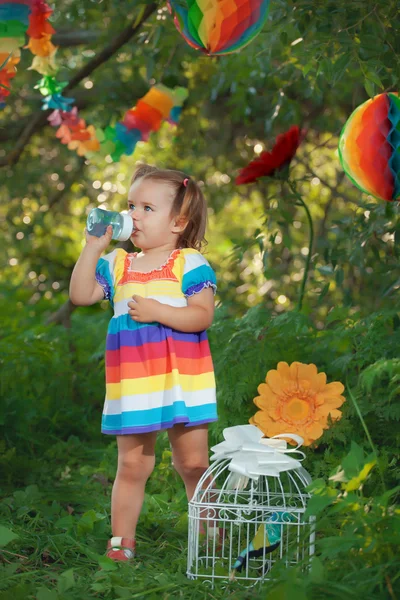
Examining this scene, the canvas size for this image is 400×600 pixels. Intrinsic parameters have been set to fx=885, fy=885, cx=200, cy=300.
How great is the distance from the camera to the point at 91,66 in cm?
461

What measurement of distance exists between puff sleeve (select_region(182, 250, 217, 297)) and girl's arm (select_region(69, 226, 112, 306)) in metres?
0.24

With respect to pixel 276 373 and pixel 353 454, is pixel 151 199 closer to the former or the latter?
pixel 276 373

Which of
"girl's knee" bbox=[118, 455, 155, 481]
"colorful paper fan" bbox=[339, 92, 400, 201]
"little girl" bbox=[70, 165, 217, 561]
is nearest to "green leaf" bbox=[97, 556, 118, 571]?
"little girl" bbox=[70, 165, 217, 561]

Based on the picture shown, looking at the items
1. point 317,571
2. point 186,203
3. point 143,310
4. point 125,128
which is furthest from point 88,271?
point 125,128

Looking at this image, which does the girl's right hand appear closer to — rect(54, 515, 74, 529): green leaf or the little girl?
the little girl

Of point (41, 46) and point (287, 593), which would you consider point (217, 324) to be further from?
point (287, 593)

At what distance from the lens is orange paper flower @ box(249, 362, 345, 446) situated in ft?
8.27

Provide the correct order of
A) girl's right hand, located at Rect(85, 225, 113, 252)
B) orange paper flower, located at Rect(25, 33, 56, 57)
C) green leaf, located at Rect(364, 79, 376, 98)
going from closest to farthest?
green leaf, located at Rect(364, 79, 376, 98), girl's right hand, located at Rect(85, 225, 113, 252), orange paper flower, located at Rect(25, 33, 56, 57)

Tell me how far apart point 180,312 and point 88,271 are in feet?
0.97

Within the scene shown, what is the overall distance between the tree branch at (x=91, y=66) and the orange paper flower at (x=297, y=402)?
5.43ft

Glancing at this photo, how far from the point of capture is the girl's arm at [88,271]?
2.55m

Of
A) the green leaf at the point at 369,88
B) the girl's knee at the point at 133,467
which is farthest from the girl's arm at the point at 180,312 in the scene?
the green leaf at the point at 369,88

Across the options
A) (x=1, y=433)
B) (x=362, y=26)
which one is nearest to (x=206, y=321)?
(x=362, y=26)

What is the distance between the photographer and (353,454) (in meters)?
1.98
